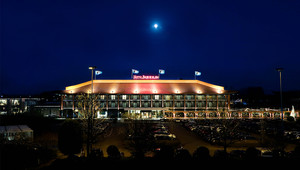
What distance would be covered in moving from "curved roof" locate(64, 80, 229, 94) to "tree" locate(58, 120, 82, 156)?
41588mm

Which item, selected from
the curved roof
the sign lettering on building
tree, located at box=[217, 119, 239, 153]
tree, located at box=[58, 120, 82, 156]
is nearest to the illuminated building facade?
the curved roof

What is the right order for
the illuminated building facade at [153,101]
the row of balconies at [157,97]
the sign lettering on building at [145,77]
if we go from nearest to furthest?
the illuminated building facade at [153,101]
the row of balconies at [157,97]
the sign lettering on building at [145,77]

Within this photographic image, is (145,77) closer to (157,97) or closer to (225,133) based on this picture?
(157,97)

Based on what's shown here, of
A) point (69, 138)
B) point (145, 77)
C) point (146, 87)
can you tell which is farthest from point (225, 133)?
point (145, 77)

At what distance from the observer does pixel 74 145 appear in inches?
792

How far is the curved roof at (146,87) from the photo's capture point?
6344 cm

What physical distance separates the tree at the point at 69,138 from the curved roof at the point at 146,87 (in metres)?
41.6

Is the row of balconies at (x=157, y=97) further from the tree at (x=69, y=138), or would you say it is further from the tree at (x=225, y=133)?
the tree at (x=69, y=138)

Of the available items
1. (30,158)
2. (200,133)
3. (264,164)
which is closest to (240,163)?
(264,164)

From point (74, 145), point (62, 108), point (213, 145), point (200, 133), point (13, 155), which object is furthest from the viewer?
point (62, 108)

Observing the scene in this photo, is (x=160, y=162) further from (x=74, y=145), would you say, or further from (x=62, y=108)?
(x=62, y=108)

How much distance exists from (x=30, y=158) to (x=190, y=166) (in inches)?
491

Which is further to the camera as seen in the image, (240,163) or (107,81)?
(107,81)

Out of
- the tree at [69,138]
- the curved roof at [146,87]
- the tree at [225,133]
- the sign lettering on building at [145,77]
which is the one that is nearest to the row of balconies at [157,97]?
the curved roof at [146,87]
